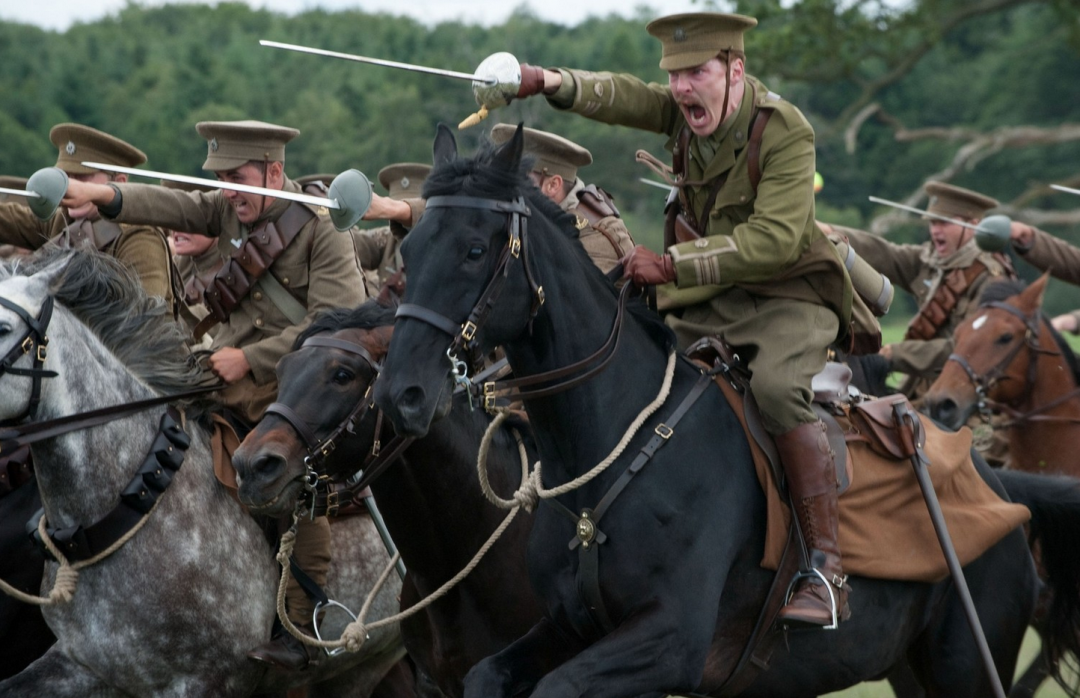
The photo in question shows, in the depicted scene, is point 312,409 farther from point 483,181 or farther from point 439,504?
point 483,181

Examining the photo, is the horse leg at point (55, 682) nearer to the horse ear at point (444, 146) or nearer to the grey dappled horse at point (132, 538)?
the grey dappled horse at point (132, 538)

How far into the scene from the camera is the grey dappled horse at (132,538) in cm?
605

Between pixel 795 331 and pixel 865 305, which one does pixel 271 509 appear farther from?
pixel 865 305

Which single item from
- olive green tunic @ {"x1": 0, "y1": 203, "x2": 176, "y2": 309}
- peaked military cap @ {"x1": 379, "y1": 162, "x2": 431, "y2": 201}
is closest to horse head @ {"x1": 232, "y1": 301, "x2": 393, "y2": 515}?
olive green tunic @ {"x1": 0, "y1": 203, "x2": 176, "y2": 309}

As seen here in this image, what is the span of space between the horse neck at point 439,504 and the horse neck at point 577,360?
97cm

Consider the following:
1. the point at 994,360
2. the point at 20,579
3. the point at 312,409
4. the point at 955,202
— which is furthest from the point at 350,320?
the point at 955,202

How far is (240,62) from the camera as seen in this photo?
214 feet

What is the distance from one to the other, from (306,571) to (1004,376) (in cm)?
512

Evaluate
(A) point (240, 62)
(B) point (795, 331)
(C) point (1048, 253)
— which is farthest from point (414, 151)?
(B) point (795, 331)

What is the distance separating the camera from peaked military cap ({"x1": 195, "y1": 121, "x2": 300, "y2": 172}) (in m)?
7.24

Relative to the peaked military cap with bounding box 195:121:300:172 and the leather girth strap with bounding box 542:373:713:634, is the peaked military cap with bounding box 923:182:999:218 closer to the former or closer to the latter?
the peaked military cap with bounding box 195:121:300:172

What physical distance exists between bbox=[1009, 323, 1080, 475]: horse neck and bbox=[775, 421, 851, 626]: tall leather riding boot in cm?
465

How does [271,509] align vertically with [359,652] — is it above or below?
above

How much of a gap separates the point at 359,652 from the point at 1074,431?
17.0 feet
